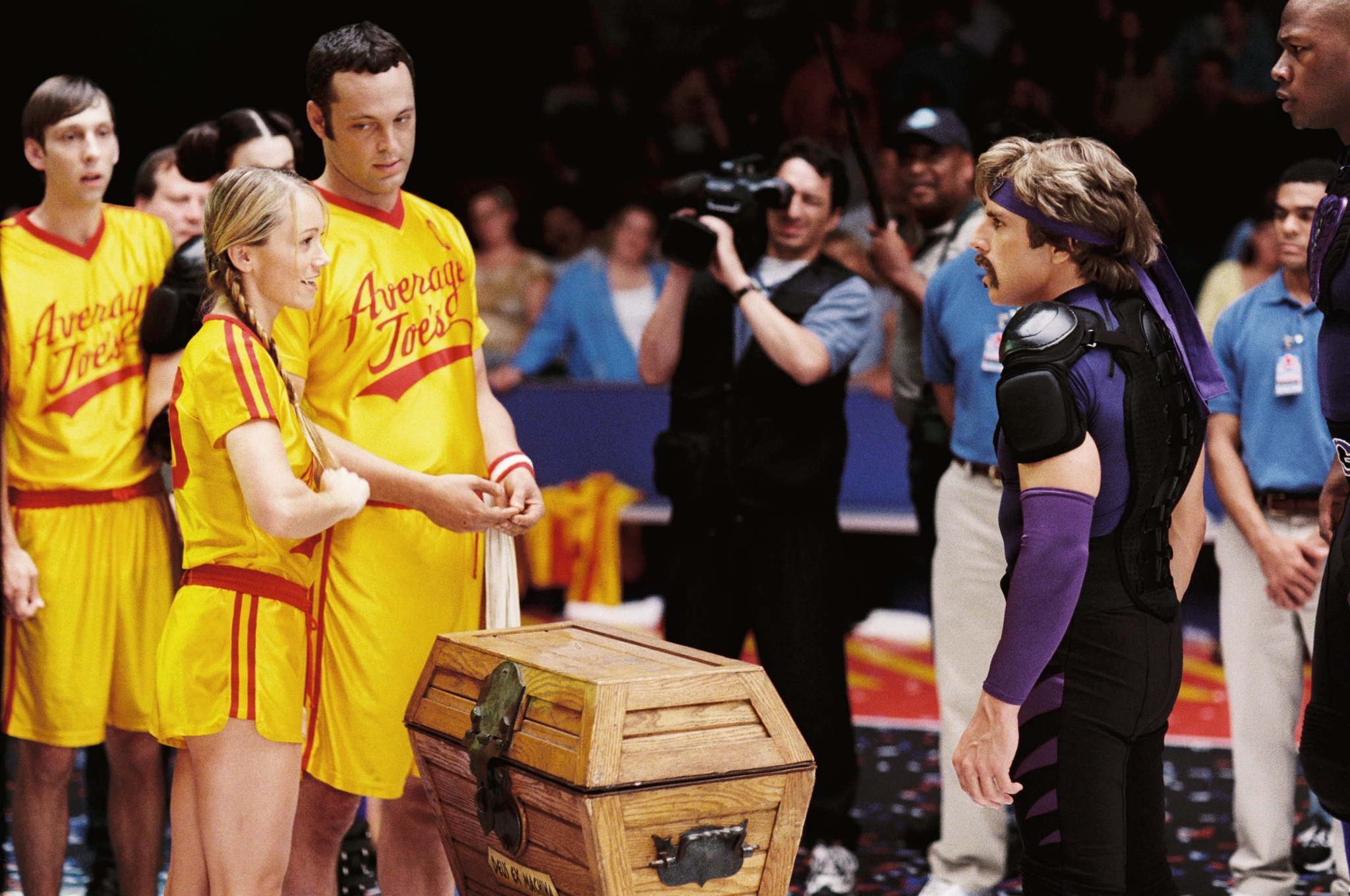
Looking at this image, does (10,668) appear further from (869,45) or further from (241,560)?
(869,45)

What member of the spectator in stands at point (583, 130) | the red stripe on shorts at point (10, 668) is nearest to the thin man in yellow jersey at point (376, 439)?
the red stripe on shorts at point (10, 668)

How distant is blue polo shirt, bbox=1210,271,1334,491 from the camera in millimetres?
3619

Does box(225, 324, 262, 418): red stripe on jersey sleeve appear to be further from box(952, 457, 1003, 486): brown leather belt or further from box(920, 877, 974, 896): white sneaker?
box(920, 877, 974, 896): white sneaker

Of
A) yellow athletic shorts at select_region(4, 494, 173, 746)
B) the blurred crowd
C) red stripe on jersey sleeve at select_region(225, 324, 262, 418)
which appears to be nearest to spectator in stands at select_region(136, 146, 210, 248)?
yellow athletic shorts at select_region(4, 494, 173, 746)

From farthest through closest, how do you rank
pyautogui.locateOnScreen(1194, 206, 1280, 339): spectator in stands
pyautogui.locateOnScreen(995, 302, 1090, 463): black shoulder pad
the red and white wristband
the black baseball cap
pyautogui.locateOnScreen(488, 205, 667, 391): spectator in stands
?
pyautogui.locateOnScreen(488, 205, 667, 391): spectator in stands < pyautogui.locateOnScreen(1194, 206, 1280, 339): spectator in stands < the black baseball cap < the red and white wristband < pyautogui.locateOnScreen(995, 302, 1090, 463): black shoulder pad

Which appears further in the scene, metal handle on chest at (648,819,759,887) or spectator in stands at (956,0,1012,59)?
spectator in stands at (956,0,1012,59)

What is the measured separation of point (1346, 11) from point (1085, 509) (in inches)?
35.8

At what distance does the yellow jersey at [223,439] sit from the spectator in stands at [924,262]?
2.00 meters

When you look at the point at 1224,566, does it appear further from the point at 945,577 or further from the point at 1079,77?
the point at 1079,77

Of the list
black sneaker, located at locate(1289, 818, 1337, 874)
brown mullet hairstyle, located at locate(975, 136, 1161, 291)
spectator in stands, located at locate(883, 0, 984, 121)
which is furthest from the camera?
spectator in stands, located at locate(883, 0, 984, 121)

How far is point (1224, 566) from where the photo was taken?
150 inches

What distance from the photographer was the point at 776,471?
3.76 m

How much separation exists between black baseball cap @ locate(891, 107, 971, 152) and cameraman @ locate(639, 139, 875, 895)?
438 millimetres

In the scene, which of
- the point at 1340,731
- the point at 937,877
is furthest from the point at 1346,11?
the point at 937,877
